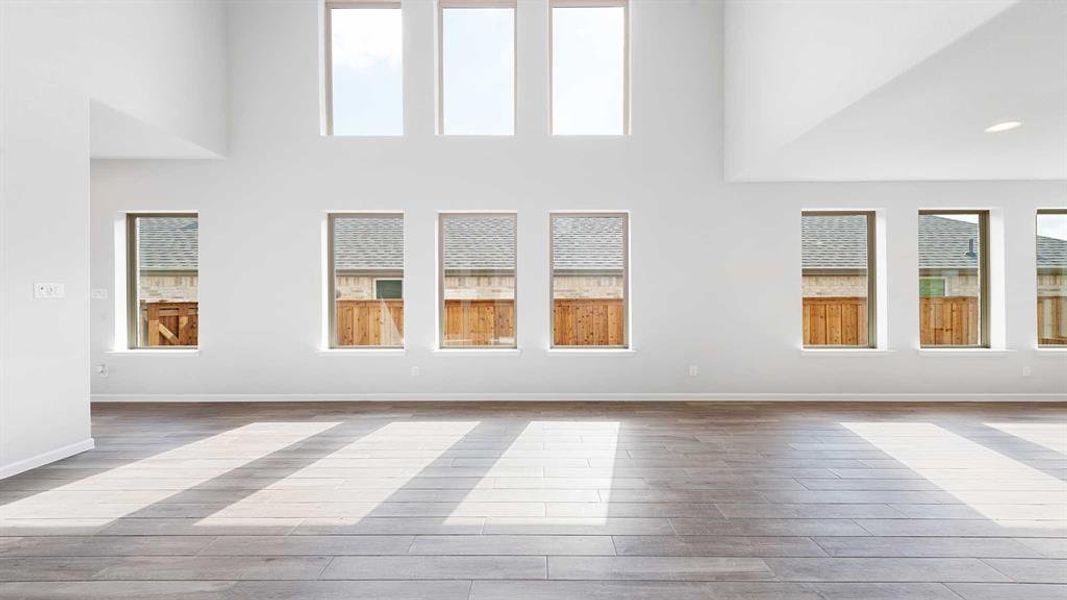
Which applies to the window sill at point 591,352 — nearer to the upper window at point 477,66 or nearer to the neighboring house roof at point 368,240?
the neighboring house roof at point 368,240

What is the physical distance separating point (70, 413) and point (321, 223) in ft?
9.25

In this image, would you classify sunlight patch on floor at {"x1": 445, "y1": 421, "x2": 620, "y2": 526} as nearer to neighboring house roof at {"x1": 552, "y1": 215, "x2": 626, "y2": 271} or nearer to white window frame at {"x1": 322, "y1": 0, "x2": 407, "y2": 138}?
neighboring house roof at {"x1": 552, "y1": 215, "x2": 626, "y2": 271}

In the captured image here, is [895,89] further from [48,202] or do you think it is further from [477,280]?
[48,202]

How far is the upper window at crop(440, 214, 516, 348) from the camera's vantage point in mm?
6355

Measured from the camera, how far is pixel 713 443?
435cm

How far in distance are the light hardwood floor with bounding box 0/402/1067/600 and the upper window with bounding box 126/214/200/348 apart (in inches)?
63.6

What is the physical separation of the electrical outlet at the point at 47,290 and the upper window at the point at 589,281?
164 inches

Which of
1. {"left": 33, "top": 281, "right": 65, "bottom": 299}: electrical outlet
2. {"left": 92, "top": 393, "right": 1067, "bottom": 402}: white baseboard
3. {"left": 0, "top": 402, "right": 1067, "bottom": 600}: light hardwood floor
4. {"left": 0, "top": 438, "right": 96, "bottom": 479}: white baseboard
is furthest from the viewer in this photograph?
{"left": 92, "top": 393, "right": 1067, "bottom": 402}: white baseboard

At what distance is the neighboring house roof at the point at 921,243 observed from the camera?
634 centimetres

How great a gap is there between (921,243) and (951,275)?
477mm

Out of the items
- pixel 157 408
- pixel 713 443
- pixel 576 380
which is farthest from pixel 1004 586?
pixel 157 408

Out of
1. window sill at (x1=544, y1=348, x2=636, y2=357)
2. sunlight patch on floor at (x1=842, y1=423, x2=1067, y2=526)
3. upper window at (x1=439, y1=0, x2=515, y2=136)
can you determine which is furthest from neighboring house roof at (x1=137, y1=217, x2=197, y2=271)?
sunlight patch on floor at (x1=842, y1=423, x2=1067, y2=526)

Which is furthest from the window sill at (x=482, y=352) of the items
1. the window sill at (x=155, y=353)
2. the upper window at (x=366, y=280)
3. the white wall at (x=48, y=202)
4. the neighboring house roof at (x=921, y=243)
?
the neighboring house roof at (x=921, y=243)

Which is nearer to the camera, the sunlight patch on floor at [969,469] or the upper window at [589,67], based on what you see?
the sunlight patch on floor at [969,469]
